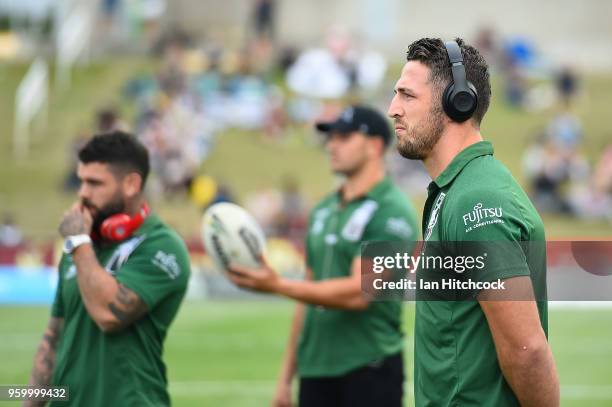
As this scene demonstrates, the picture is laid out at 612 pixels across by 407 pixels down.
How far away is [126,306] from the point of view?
5012mm

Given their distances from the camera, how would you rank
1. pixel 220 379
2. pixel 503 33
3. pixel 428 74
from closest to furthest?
pixel 428 74
pixel 220 379
pixel 503 33

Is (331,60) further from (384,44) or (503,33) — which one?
(503,33)

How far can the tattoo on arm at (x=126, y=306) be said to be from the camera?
4.98 meters

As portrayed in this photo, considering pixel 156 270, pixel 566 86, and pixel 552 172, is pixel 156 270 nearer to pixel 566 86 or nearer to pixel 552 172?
pixel 552 172

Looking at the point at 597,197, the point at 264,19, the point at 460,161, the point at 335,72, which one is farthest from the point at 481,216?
the point at 264,19

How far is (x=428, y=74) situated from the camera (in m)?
4.05

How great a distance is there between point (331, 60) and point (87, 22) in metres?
7.35

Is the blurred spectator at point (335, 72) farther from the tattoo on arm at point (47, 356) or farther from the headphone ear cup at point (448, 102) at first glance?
the headphone ear cup at point (448, 102)

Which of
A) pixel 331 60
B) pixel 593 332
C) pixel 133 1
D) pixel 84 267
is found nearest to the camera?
pixel 84 267

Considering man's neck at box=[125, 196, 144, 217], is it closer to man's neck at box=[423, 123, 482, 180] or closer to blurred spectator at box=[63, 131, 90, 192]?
man's neck at box=[423, 123, 482, 180]

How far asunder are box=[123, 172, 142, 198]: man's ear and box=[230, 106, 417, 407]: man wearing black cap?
96 cm

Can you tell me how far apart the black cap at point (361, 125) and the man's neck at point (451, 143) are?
2.73 m

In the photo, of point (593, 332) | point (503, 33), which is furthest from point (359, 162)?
point (503, 33)

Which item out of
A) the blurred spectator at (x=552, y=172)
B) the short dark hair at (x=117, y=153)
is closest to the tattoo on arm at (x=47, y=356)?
the short dark hair at (x=117, y=153)
